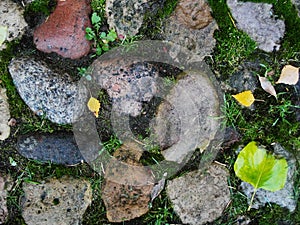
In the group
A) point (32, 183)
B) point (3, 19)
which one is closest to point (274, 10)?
point (3, 19)

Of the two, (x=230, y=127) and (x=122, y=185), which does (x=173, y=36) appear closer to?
(x=230, y=127)

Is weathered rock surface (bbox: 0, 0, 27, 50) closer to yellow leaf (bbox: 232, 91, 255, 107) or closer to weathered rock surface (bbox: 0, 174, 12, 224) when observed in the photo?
weathered rock surface (bbox: 0, 174, 12, 224)

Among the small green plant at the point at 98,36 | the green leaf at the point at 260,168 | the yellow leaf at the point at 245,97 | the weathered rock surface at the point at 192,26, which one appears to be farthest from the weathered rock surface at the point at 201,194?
the small green plant at the point at 98,36

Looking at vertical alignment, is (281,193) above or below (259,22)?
below

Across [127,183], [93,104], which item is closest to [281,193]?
[127,183]

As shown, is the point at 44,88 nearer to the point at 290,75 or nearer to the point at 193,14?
the point at 193,14
